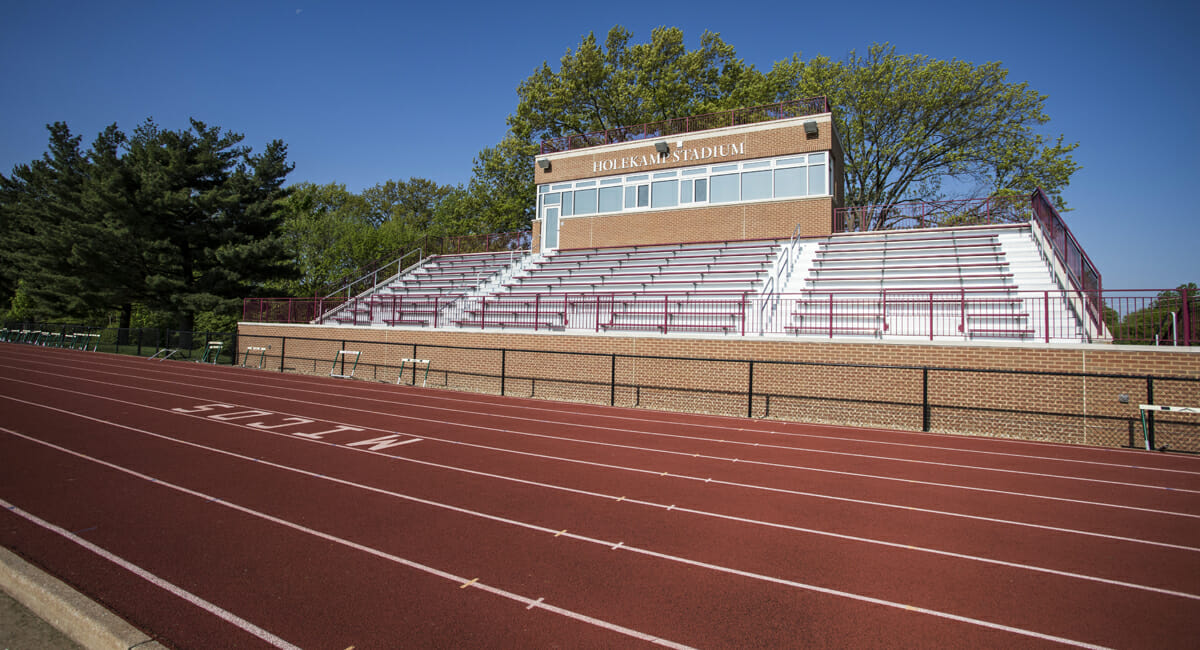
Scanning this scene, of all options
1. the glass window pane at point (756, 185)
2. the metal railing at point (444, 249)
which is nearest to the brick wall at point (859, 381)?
the glass window pane at point (756, 185)

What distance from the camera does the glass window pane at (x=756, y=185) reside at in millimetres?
23281

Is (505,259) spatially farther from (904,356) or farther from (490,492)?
(490,492)

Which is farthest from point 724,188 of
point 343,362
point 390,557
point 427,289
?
point 390,557

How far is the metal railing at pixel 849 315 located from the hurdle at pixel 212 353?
29.6 ft

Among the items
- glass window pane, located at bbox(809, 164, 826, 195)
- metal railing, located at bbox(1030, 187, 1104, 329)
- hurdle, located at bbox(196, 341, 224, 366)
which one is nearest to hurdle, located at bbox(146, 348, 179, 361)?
hurdle, located at bbox(196, 341, 224, 366)

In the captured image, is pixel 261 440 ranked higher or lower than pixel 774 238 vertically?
lower

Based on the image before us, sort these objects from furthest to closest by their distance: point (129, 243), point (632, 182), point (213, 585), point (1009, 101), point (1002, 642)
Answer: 1. point (1009, 101)
2. point (129, 243)
3. point (632, 182)
4. point (213, 585)
5. point (1002, 642)

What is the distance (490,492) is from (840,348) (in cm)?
951

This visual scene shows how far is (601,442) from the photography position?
10320mm

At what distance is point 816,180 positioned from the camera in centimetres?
2241

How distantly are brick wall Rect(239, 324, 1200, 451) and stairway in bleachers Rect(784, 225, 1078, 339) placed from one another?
110cm

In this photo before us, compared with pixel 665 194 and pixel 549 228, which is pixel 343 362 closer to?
pixel 549 228

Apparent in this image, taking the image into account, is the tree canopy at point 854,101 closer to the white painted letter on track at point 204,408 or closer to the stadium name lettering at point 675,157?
the stadium name lettering at point 675,157

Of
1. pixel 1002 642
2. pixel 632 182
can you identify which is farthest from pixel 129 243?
pixel 1002 642
